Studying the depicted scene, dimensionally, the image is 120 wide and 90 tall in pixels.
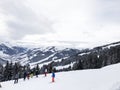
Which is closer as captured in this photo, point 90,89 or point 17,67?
point 90,89

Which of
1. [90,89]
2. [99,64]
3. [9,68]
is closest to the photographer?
[90,89]

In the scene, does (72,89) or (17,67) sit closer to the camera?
(72,89)

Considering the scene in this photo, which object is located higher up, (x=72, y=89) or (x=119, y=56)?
(x=119, y=56)

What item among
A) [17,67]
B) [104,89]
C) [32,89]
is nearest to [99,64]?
[17,67]

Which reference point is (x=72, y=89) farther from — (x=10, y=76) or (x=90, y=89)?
(x=10, y=76)

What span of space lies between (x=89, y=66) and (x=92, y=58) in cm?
720

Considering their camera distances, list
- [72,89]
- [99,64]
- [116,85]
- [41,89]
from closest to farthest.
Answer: [116,85] < [72,89] < [41,89] < [99,64]

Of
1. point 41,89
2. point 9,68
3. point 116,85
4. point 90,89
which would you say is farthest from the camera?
point 9,68

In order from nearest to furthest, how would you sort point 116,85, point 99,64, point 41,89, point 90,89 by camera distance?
point 116,85, point 90,89, point 41,89, point 99,64

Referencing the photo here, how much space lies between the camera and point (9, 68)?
324 feet

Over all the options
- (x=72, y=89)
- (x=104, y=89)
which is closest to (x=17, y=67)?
(x=72, y=89)

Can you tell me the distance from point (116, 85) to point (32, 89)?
48.7ft

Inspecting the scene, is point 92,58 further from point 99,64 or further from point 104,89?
point 104,89

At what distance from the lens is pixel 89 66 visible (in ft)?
418
